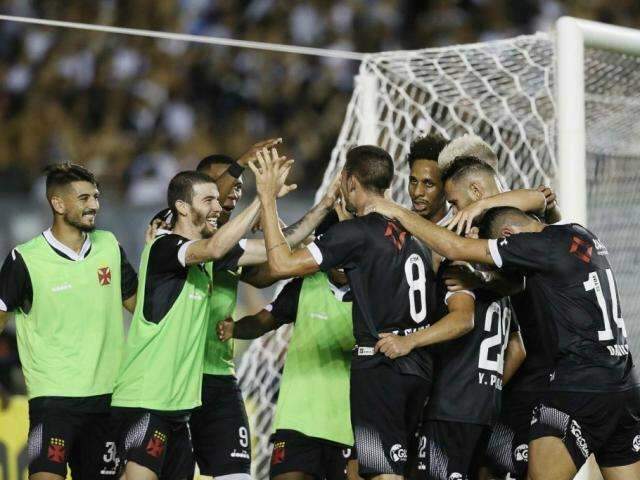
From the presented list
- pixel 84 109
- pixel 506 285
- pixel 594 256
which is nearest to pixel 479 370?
pixel 506 285

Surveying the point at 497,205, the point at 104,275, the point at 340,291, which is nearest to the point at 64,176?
the point at 104,275

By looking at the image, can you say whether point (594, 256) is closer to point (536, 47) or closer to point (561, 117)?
point (561, 117)

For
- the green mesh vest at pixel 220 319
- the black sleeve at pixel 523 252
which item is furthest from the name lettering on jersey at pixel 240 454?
the black sleeve at pixel 523 252

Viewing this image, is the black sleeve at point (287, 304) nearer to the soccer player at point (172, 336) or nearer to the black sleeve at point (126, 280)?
the soccer player at point (172, 336)

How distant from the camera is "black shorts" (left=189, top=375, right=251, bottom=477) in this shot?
5.28 metres

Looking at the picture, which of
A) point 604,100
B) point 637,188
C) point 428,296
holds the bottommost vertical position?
point 428,296

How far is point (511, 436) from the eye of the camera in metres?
5.20

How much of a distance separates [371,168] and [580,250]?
959mm

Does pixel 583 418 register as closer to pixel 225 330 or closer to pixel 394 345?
pixel 394 345

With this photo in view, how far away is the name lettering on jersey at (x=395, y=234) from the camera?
473 centimetres

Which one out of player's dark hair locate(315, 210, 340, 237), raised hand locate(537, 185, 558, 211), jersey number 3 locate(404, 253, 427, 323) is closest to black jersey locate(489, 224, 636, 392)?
jersey number 3 locate(404, 253, 427, 323)

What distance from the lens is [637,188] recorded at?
24.0 ft

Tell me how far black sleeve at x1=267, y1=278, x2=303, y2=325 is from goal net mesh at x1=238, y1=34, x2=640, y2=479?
123cm

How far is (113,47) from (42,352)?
19.6 feet
